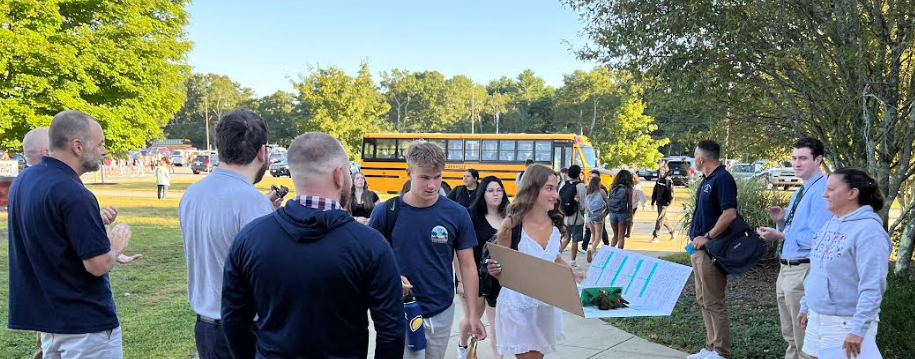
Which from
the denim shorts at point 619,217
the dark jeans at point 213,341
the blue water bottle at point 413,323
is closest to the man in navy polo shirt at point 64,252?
the dark jeans at point 213,341

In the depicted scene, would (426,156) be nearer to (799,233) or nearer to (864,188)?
(864,188)

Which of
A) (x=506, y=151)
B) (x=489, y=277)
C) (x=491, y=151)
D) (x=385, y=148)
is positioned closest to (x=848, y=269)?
(x=489, y=277)

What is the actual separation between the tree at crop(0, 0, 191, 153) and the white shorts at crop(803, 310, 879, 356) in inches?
693

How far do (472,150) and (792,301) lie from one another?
22.7 meters

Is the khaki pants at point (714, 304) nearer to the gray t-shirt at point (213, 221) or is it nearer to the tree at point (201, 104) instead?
the gray t-shirt at point (213, 221)

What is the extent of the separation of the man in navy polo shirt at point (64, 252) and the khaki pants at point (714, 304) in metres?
4.51

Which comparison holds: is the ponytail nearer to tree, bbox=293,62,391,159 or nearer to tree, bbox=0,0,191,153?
tree, bbox=0,0,191,153

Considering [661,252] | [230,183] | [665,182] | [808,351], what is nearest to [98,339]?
[230,183]

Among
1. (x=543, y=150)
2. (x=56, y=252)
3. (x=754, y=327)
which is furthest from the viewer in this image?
(x=543, y=150)

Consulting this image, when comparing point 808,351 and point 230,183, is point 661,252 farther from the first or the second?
point 230,183

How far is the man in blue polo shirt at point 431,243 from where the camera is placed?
355 centimetres

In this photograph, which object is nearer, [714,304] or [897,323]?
[714,304]

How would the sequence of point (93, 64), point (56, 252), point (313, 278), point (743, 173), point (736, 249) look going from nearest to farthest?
point (313, 278), point (56, 252), point (736, 249), point (743, 173), point (93, 64)

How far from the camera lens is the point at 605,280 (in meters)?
4.44
